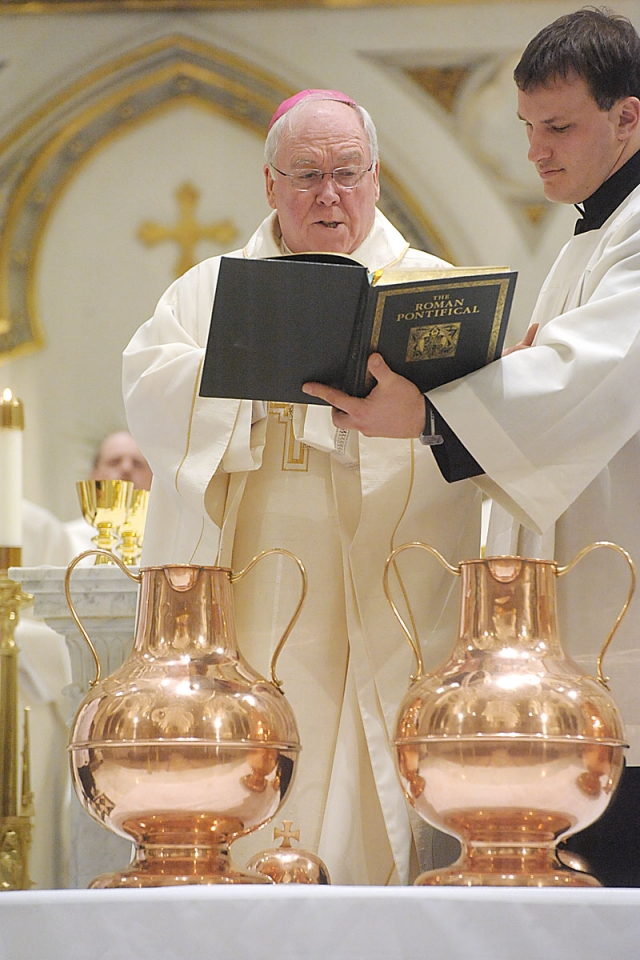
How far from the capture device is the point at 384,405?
7.54 feet

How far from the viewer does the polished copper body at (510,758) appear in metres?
1.71

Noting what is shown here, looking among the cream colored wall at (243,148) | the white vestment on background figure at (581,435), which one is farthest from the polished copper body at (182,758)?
the cream colored wall at (243,148)

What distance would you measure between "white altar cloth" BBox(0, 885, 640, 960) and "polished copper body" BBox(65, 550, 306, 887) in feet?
1.18

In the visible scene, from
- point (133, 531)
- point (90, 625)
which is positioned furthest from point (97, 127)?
point (90, 625)

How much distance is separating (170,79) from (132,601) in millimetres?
3973

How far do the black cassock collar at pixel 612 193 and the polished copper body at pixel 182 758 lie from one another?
129cm

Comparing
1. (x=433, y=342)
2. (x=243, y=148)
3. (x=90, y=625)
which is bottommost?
(x=90, y=625)

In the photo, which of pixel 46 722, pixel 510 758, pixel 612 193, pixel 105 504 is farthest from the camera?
pixel 46 722

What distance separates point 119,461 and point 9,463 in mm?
→ 2570

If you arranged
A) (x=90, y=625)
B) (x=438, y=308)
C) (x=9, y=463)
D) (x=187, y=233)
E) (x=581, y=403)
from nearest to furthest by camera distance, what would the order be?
(x=438, y=308), (x=581, y=403), (x=90, y=625), (x=9, y=463), (x=187, y=233)

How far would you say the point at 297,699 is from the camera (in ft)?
9.18

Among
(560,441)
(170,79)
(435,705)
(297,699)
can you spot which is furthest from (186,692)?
(170,79)

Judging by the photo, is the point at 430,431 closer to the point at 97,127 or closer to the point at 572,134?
the point at 572,134

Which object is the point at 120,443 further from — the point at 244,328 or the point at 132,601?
the point at 244,328
